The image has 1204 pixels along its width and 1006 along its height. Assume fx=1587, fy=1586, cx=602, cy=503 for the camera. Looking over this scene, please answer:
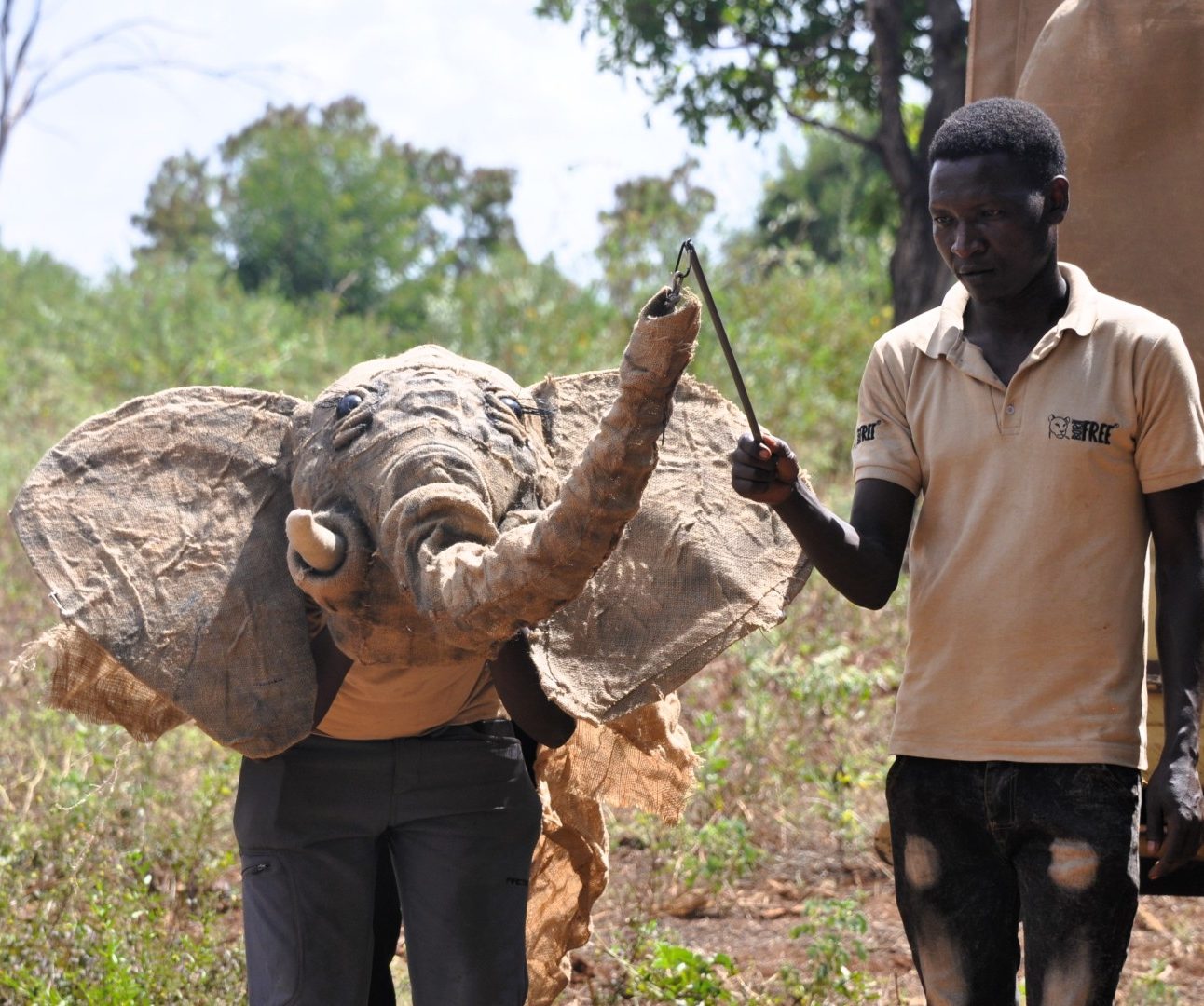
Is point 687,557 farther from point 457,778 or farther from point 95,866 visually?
point 95,866

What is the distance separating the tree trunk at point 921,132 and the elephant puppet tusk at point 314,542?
4.98 m

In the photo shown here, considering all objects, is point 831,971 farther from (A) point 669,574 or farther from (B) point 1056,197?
(B) point 1056,197

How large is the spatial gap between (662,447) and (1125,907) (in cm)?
126

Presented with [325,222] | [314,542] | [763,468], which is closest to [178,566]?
[314,542]

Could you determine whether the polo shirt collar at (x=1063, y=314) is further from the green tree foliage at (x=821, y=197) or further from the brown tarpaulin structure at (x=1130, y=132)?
the green tree foliage at (x=821, y=197)

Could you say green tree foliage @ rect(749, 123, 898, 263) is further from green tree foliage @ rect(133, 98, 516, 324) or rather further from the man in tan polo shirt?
the man in tan polo shirt

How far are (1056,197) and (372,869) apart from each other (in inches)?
66.7

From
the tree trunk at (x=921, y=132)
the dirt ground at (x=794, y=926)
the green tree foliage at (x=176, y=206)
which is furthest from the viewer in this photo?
the green tree foliage at (x=176, y=206)

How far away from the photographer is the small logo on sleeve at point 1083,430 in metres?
2.48

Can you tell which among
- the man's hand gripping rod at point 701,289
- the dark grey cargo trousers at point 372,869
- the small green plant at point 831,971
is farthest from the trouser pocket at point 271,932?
the small green plant at point 831,971

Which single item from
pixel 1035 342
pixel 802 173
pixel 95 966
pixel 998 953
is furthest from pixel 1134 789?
pixel 802 173

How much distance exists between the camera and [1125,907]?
2.45 metres

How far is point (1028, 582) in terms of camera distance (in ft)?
8.27

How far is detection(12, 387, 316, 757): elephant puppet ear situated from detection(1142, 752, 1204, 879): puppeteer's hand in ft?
4.64
